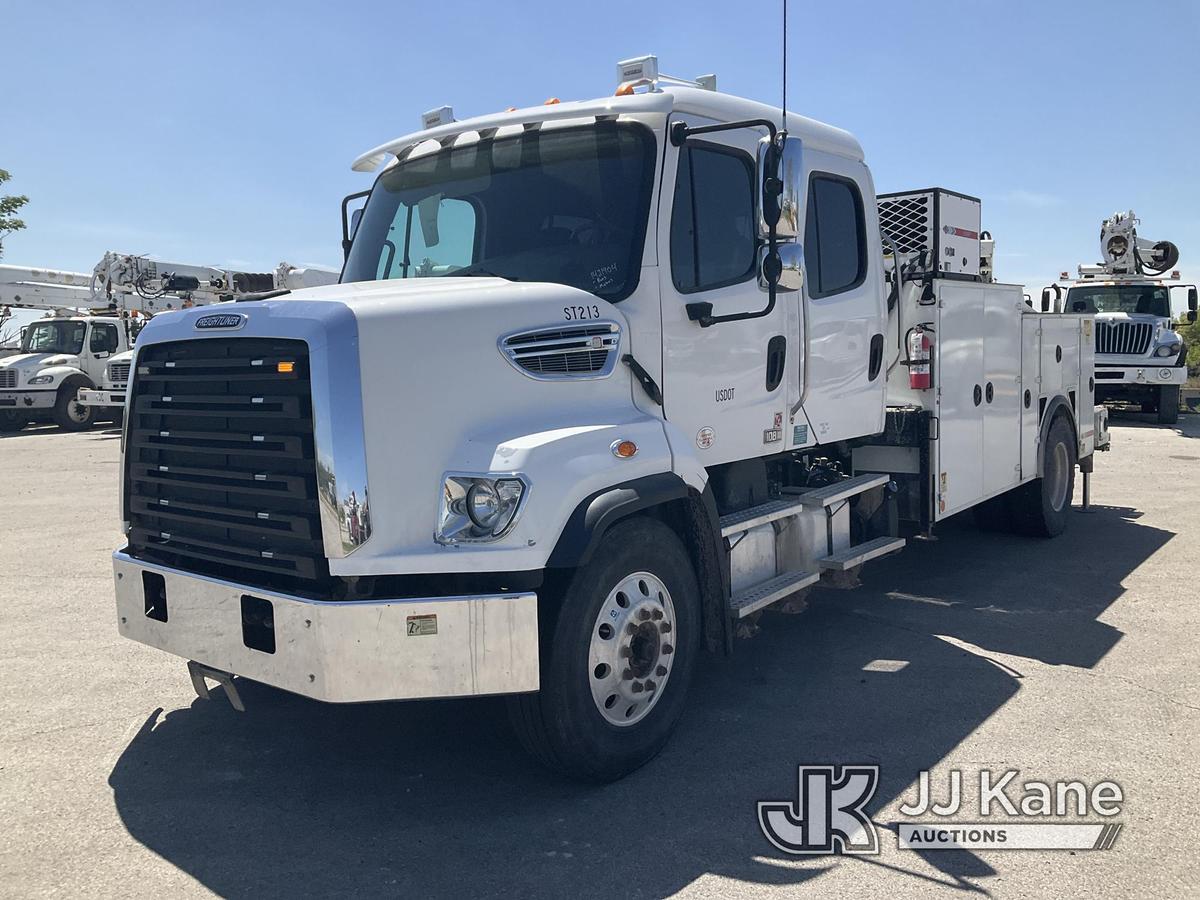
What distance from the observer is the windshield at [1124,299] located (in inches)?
826

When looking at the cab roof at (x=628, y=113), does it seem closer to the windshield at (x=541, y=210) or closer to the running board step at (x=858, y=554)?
the windshield at (x=541, y=210)

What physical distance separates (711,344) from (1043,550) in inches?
202

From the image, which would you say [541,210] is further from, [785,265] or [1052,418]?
[1052,418]

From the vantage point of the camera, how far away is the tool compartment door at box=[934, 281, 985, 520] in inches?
269

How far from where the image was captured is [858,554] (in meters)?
6.00

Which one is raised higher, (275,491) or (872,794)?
(275,491)

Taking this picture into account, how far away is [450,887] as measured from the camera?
3.32 m

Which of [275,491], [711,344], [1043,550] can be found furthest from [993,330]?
[275,491]

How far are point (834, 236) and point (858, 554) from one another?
1.86m

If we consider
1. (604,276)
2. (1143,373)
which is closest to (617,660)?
(604,276)

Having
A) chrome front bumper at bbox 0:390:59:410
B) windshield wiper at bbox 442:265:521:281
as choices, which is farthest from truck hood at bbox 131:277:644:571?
chrome front bumper at bbox 0:390:59:410

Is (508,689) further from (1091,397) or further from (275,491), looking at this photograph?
(1091,397)

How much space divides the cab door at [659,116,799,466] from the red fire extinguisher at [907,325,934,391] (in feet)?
6.07

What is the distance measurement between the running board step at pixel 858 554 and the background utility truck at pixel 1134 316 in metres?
15.5
